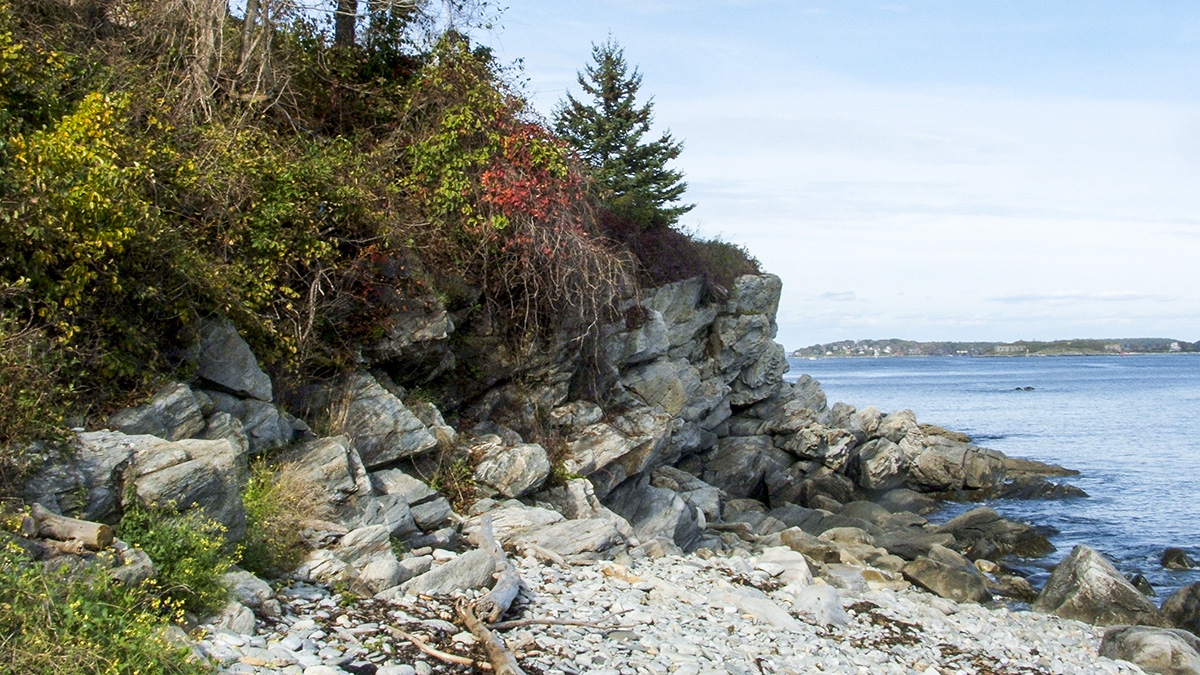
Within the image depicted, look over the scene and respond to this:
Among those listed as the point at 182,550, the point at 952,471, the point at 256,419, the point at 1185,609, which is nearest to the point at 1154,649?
the point at 1185,609

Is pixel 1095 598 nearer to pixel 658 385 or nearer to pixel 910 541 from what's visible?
pixel 910 541

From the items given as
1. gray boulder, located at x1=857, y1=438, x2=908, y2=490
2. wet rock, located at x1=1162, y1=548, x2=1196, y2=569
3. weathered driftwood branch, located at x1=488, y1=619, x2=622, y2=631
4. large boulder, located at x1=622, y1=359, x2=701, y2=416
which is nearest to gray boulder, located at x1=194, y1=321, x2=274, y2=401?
weathered driftwood branch, located at x1=488, y1=619, x2=622, y2=631

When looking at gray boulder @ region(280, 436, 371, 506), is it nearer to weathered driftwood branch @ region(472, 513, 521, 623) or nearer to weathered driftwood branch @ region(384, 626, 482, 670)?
weathered driftwood branch @ region(472, 513, 521, 623)

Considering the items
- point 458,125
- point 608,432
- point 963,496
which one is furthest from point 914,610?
point 963,496

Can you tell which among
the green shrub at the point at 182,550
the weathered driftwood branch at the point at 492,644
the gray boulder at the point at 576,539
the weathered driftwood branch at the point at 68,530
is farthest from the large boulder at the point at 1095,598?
the weathered driftwood branch at the point at 68,530

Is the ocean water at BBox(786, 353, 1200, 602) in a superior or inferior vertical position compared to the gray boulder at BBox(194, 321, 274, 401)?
inferior

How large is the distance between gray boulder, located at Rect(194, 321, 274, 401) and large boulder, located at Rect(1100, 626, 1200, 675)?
12.4 m

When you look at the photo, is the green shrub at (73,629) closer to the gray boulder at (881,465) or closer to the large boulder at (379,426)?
the large boulder at (379,426)

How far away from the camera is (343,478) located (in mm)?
11195

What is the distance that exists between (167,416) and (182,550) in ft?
7.84

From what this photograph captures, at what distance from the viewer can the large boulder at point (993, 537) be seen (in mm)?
23062

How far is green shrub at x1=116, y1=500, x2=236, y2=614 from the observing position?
24.4ft

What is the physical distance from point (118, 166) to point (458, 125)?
6.51m

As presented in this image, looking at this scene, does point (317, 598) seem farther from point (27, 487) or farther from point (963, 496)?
point (963, 496)
